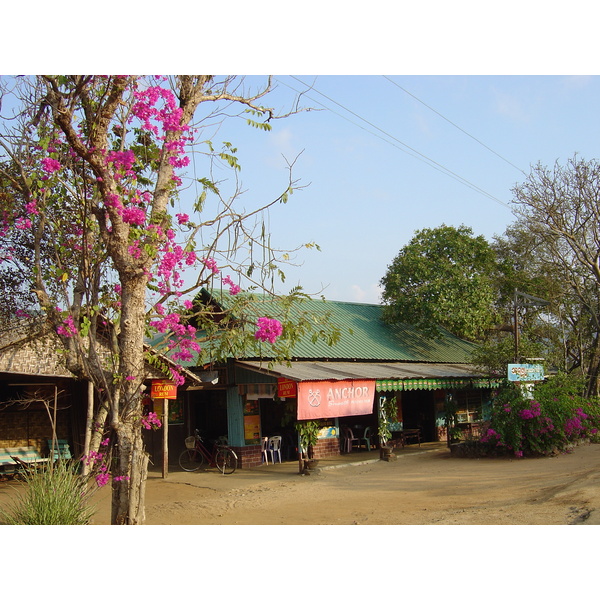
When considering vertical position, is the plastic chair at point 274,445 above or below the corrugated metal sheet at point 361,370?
below

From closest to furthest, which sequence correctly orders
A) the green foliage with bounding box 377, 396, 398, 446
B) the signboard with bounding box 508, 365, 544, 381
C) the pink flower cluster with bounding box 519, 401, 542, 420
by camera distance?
the pink flower cluster with bounding box 519, 401, 542, 420 < the signboard with bounding box 508, 365, 544, 381 < the green foliage with bounding box 377, 396, 398, 446

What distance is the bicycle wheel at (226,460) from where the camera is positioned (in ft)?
47.3

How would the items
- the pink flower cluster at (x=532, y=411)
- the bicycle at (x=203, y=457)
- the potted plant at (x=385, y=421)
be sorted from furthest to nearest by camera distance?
1. the potted plant at (x=385, y=421)
2. the pink flower cluster at (x=532, y=411)
3. the bicycle at (x=203, y=457)

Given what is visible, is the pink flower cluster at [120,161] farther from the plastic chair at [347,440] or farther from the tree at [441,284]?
the tree at [441,284]

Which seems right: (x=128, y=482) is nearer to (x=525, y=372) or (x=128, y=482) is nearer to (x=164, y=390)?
(x=164, y=390)

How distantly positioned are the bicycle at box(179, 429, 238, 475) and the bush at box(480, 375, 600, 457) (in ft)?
21.4

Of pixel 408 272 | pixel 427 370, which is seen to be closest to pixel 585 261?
pixel 408 272

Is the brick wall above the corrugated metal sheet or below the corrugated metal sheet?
below

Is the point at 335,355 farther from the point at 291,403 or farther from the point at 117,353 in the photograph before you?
the point at 117,353

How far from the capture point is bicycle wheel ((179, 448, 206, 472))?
15.7 metres

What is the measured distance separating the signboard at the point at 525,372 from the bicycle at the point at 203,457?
24.3 feet

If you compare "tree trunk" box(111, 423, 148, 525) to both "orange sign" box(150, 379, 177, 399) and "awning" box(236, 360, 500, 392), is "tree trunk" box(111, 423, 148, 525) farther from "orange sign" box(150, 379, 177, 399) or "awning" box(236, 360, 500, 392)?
"orange sign" box(150, 379, 177, 399)

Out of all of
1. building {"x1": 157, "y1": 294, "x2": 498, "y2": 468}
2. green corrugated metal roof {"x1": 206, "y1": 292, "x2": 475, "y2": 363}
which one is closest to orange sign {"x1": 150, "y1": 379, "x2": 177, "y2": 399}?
building {"x1": 157, "y1": 294, "x2": 498, "y2": 468}

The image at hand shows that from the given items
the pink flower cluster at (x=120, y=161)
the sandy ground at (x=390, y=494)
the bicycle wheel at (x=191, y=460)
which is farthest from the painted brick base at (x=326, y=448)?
the pink flower cluster at (x=120, y=161)
